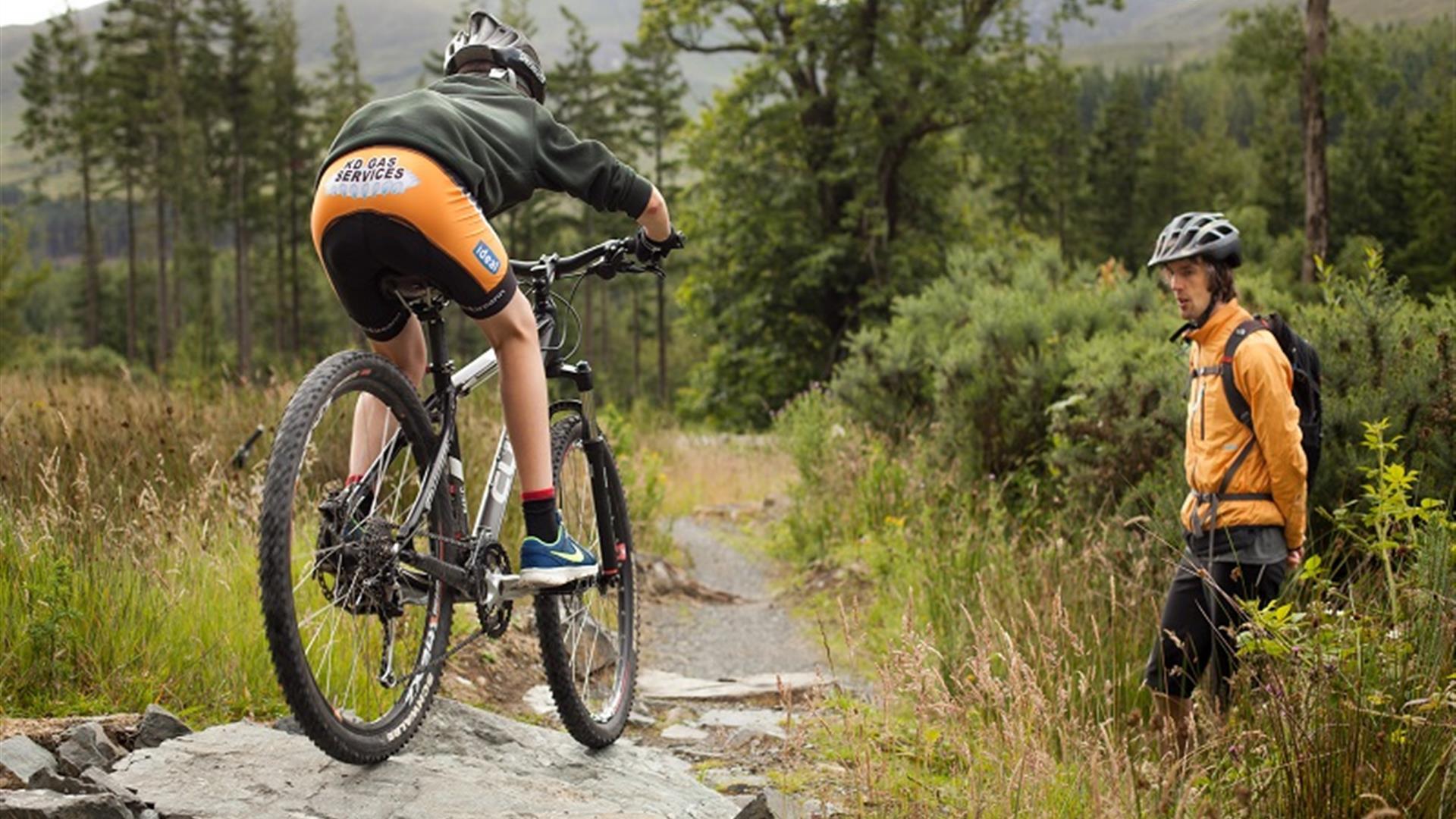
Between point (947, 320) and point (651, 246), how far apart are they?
8.95 metres

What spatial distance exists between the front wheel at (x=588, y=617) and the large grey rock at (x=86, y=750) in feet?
4.14

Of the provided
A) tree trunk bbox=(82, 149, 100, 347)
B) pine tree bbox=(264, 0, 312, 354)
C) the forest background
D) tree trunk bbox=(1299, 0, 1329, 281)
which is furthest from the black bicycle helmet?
tree trunk bbox=(82, 149, 100, 347)

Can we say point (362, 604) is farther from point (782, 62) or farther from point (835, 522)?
point (782, 62)

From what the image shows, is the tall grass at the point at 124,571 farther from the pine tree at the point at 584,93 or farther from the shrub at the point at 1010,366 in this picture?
the pine tree at the point at 584,93

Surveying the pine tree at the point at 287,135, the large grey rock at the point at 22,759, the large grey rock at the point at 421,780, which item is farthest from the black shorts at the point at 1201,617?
the pine tree at the point at 287,135

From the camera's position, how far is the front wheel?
160 inches

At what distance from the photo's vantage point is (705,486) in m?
14.8

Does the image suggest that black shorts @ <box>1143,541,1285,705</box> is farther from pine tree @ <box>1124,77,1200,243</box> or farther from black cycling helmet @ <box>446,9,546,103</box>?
pine tree @ <box>1124,77,1200,243</box>

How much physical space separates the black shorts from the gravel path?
173cm

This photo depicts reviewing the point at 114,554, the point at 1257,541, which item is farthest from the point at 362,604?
the point at 1257,541

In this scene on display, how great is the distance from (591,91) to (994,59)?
31468 millimetres

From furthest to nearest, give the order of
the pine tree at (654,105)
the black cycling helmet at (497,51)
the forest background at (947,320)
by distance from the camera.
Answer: the pine tree at (654,105) < the black cycling helmet at (497,51) < the forest background at (947,320)

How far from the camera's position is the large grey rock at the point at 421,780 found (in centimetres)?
312

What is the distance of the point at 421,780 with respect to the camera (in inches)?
133
